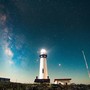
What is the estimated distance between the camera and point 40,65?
5891 cm

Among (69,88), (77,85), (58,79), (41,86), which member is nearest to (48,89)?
(41,86)

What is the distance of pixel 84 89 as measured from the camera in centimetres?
3064

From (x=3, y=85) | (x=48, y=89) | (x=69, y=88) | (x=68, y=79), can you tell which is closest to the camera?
(x=3, y=85)

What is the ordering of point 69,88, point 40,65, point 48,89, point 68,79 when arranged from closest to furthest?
point 48,89, point 69,88, point 68,79, point 40,65

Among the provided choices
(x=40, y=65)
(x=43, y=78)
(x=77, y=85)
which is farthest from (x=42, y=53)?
(x=77, y=85)

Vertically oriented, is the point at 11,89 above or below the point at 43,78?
below

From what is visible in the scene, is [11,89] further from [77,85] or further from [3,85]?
[77,85]

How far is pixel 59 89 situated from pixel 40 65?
103 ft

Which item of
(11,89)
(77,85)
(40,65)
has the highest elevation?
(40,65)

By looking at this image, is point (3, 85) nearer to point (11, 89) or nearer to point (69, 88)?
point (11, 89)

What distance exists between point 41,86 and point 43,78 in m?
28.8

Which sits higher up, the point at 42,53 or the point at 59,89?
the point at 42,53

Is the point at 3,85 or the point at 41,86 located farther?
the point at 41,86

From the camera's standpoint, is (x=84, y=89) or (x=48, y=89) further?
(x=84, y=89)
